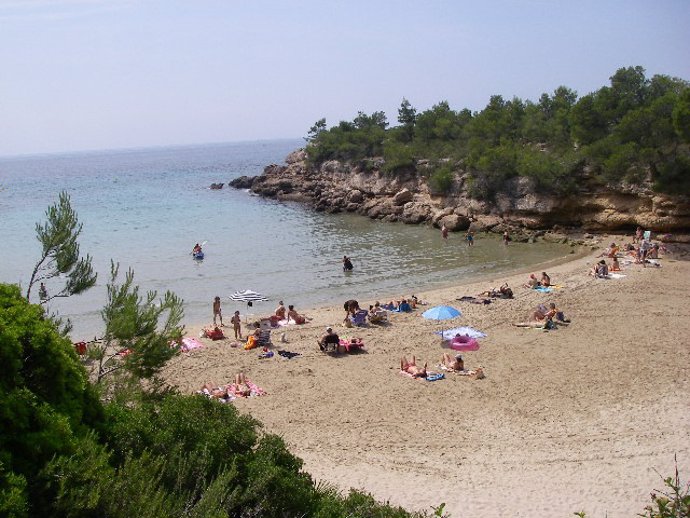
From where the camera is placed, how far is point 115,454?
7.57 meters

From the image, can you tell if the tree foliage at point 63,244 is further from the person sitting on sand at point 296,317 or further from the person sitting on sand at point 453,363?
the person sitting on sand at point 296,317

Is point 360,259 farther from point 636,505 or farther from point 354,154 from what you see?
point 354,154

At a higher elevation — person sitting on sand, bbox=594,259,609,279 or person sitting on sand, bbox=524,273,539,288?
person sitting on sand, bbox=594,259,609,279

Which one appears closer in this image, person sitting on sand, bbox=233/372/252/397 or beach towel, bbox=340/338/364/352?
person sitting on sand, bbox=233/372/252/397

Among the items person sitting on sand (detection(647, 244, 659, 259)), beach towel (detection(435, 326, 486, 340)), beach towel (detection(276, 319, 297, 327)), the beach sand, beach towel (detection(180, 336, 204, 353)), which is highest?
person sitting on sand (detection(647, 244, 659, 259))


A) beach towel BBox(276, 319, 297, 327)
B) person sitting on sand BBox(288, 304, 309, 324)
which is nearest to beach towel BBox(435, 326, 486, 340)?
person sitting on sand BBox(288, 304, 309, 324)

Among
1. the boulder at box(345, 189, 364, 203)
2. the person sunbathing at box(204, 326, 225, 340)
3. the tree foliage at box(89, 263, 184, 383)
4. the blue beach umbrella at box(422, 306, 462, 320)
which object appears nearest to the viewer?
the tree foliage at box(89, 263, 184, 383)

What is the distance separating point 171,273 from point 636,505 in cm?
2681

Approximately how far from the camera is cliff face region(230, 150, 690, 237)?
34188 millimetres

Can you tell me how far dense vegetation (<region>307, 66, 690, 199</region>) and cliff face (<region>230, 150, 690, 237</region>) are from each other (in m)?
0.87

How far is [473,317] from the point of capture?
23.1 metres

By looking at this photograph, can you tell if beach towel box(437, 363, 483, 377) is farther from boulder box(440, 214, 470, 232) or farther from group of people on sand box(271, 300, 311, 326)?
boulder box(440, 214, 470, 232)

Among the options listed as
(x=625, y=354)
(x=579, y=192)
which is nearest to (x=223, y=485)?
(x=625, y=354)

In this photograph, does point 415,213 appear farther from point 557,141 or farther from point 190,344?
point 190,344
